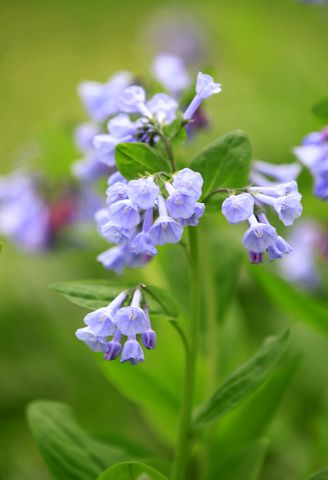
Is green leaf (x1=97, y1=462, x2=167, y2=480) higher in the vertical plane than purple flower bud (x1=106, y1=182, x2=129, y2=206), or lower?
lower

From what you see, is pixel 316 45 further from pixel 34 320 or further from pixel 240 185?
pixel 240 185

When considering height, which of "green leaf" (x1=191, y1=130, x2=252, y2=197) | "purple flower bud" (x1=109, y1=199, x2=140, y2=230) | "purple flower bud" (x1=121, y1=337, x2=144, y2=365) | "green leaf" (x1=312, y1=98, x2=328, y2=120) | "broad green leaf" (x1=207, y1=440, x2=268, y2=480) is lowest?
"broad green leaf" (x1=207, y1=440, x2=268, y2=480)

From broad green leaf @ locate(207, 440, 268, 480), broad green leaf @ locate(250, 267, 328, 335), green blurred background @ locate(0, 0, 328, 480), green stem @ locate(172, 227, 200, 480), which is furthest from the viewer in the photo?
green blurred background @ locate(0, 0, 328, 480)

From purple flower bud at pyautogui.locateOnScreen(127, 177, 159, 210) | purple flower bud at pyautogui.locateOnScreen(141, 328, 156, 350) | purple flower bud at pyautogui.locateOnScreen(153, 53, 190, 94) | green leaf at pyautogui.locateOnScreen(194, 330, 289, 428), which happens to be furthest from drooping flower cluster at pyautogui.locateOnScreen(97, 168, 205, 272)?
purple flower bud at pyautogui.locateOnScreen(153, 53, 190, 94)

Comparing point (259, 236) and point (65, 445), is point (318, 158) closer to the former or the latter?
point (259, 236)

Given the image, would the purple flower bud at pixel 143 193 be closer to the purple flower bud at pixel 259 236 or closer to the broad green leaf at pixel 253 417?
the purple flower bud at pixel 259 236

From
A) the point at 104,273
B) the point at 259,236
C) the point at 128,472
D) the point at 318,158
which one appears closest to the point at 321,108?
the point at 318,158

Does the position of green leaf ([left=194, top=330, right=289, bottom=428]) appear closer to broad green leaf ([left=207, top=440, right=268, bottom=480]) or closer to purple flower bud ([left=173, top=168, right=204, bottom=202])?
broad green leaf ([left=207, top=440, right=268, bottom=480])
